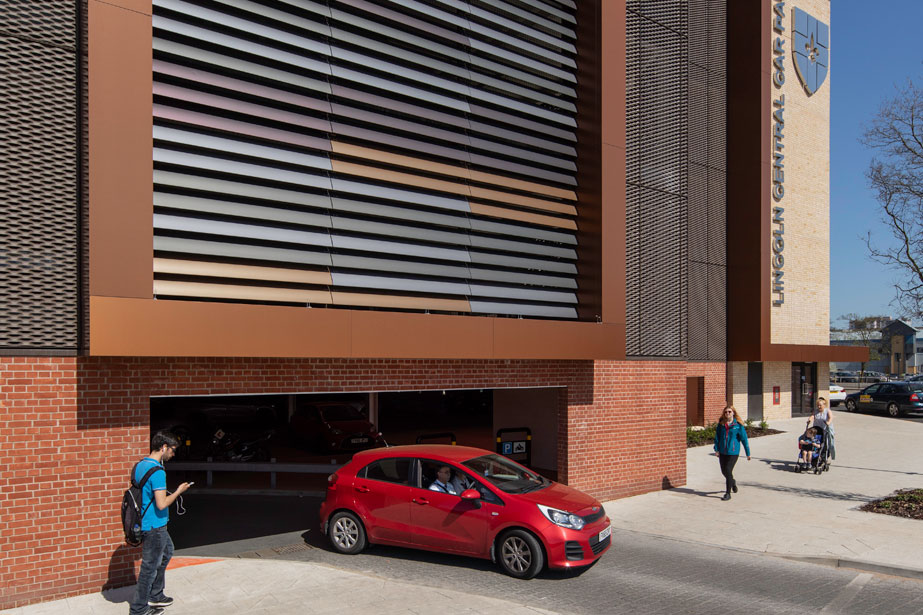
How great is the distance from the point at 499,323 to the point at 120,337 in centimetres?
546

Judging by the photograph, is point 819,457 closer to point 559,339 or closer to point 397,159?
point 559,339

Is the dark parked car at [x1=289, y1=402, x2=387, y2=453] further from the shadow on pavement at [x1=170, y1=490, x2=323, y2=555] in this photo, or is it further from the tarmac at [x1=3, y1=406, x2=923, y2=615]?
the tarmac at [x1=3, y1=406, x2=923, y2=615]

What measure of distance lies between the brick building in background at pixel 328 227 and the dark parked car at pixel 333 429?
367 cm

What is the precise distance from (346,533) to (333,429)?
8.97 meters

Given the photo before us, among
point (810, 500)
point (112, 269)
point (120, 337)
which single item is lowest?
point (810, 500)

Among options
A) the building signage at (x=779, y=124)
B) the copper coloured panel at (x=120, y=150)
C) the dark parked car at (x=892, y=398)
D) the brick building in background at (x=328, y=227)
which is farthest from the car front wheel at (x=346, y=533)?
the dark parked car at (x=892, y=398)

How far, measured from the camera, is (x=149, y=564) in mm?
7121

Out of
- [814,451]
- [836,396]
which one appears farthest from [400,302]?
[836,396]

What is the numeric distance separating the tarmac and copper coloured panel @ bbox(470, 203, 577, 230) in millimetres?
5117

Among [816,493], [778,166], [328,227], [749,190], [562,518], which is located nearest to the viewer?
[562,518]

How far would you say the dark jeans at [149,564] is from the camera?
7.09 m

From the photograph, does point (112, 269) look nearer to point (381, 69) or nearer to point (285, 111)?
point (285, 111)

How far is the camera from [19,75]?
7727 millimetres

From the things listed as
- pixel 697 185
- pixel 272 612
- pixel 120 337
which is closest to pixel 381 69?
pixel 120 337
